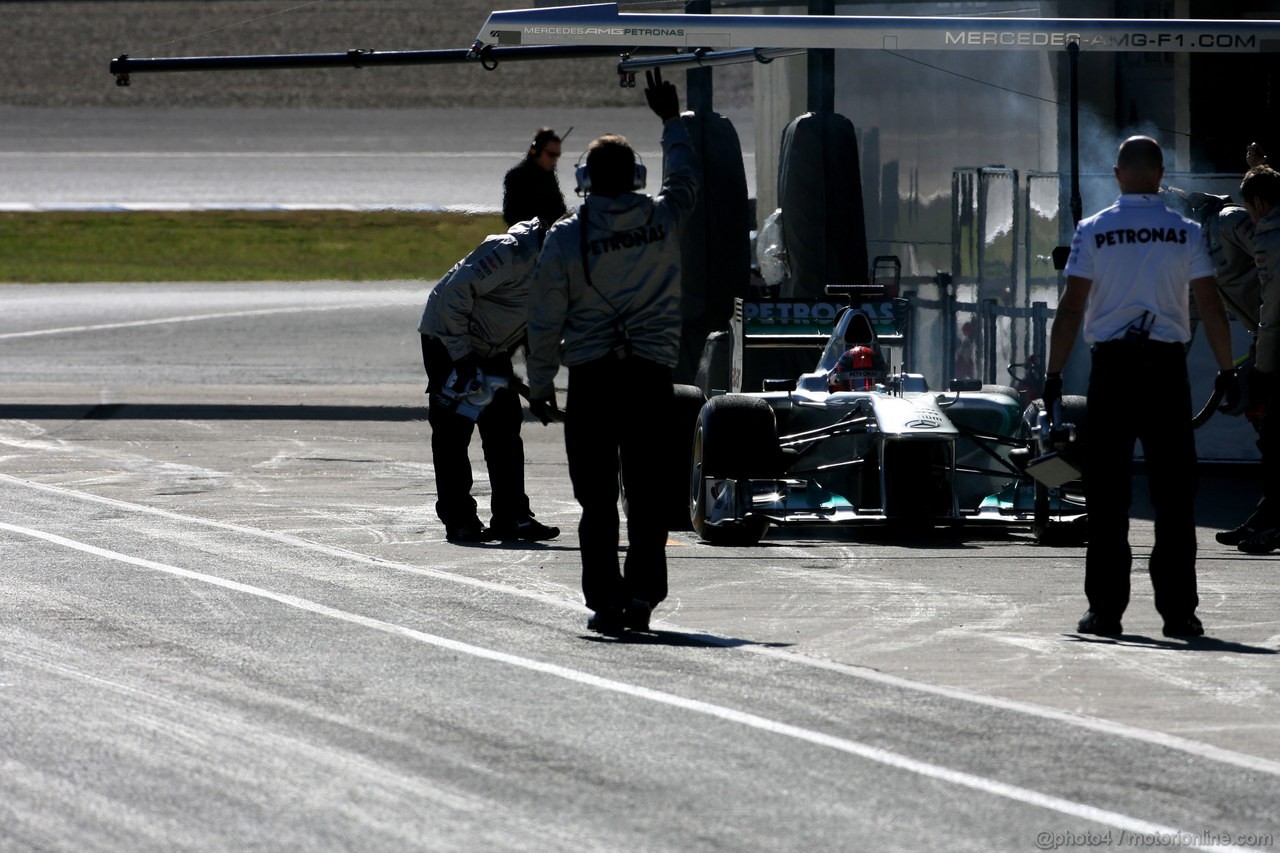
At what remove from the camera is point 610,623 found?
7.71m

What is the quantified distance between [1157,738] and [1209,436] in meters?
7.58

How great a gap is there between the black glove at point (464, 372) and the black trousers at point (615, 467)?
2.57m

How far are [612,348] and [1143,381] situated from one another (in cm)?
196

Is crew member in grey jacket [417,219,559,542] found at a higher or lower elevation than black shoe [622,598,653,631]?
higher

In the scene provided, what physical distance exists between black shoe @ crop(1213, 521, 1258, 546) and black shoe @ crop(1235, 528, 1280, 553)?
0.16ft

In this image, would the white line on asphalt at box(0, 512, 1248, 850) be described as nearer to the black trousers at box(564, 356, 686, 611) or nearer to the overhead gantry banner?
the black trousers at box(564, 356, 686, 611)

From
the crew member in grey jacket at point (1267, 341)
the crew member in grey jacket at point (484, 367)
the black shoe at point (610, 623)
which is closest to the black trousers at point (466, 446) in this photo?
the crew member in grey jacket at point (484, 367)

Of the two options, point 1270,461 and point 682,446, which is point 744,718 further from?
point 1270,461

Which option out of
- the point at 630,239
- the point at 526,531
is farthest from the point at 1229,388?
the point at 526,531

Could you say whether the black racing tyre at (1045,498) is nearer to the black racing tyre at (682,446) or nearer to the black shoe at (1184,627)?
the black racing tyre at (682,446)

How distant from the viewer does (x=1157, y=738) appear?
6.07 m

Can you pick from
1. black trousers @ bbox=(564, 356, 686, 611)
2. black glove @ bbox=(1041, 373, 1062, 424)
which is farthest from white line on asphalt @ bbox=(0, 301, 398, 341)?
black glove @ bbox=(1041, 373, 1062, 424)

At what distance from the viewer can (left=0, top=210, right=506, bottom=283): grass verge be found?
3144 centimetres

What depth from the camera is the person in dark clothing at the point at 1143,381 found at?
25.3 feet
